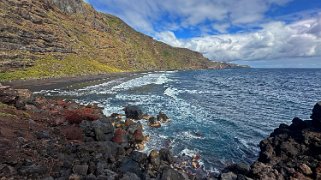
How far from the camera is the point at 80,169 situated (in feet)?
55.3

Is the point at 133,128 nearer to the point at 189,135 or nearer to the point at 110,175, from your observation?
the point at 189,135

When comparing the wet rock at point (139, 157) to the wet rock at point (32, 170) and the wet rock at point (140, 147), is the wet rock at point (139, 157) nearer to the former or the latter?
the wet rock at point (140, 147)

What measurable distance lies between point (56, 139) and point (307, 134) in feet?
66.8

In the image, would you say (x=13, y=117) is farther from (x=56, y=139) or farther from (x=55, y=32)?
(x=55, y=32)

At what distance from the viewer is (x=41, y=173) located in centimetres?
1593

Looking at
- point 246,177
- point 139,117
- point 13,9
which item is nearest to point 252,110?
point 139,117

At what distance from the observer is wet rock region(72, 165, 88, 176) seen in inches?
658

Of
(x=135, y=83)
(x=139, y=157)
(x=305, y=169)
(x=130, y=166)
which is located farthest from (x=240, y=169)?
(x=135, y=83)

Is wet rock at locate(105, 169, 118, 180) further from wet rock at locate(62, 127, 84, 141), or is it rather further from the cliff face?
the cliff face

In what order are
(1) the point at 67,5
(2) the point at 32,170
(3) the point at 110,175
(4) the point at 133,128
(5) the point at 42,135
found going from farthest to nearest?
(1) the point at 67,5
(4) the point at 133,128
(5) the point at 42,135
(3) the point at 110,175
(2) the point at 32,170

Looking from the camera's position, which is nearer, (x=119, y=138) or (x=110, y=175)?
(x=110, y=175)

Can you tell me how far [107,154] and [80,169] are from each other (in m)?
4.23

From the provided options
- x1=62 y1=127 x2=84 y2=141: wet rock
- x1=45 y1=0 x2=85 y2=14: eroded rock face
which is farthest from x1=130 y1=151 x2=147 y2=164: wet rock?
x1=45 y1=0 x2=85 y2=14: eroded rock face

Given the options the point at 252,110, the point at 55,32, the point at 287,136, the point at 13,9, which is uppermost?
the point at 13,9
